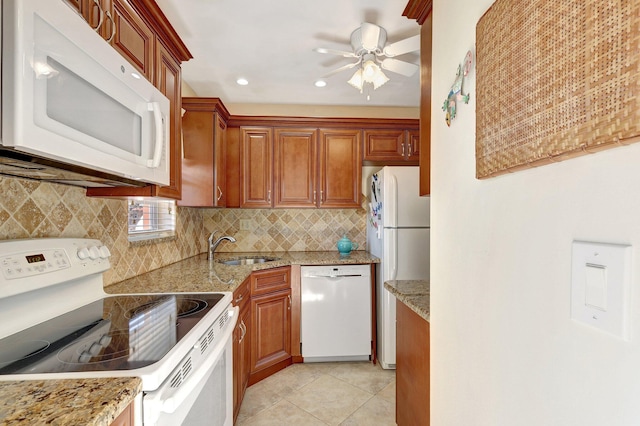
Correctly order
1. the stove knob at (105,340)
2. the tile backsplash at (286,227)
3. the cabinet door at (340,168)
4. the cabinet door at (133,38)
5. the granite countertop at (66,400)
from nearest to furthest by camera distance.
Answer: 1. the granite countertop at (66,400)
2. the stove knob at (105,340)
3. the cabinet door at (133,38)
4. the cabinet door at (340,168)
5. the tile backsplash at (286,227)

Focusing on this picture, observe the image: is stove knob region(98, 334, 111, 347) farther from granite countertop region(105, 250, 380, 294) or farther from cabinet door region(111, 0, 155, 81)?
cabinet door region(111, 0, 155, 81)

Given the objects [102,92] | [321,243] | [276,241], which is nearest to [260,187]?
[276,241]

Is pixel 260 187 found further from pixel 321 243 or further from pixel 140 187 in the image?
pixel 140 187

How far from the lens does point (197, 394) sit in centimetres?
105

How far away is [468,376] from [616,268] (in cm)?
59

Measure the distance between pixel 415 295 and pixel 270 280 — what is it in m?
1.36

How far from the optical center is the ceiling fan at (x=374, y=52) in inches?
74.0

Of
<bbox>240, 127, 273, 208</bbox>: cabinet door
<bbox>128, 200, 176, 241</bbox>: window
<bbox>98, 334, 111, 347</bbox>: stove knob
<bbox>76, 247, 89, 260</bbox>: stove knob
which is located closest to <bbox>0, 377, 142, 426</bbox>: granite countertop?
<bbox>98, 334, 111, 347</bbox>: stove knob

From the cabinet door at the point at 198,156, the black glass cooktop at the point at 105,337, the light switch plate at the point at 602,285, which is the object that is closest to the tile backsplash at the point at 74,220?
the black glass cooktop at the point at 105,337

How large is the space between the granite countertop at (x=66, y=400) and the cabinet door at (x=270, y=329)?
1.70 metres

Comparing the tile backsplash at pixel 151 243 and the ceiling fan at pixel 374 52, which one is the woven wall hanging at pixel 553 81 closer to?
the ceiling fan at pixel 374 52

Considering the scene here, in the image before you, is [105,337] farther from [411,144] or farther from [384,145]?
[411,144]

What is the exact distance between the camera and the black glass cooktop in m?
0.82

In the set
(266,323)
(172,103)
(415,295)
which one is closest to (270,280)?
(266,323)
